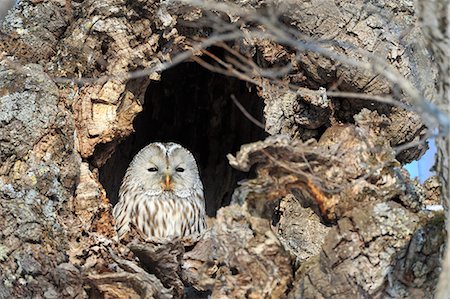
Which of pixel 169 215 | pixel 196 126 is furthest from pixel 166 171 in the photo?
pixel 196 126

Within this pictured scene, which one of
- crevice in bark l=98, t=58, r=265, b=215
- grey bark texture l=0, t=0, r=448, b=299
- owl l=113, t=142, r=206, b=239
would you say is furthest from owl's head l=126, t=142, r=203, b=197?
grey bark texture l=0, t=0, r=448, b=299

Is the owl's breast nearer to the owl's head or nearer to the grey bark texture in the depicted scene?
the owl's head

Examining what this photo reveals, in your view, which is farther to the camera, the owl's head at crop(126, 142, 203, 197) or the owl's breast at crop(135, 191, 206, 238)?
the owl's head at crop(126, 142, 203, 197)

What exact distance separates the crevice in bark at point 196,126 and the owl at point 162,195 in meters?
0.48

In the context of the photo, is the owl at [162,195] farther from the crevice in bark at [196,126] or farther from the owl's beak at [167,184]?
the crevice in bark at [196,126]

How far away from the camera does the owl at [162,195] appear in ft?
19.9

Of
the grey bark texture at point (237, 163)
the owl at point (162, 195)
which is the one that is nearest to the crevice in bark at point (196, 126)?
the owl at point (162, 195)

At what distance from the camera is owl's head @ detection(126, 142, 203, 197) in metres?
6.29

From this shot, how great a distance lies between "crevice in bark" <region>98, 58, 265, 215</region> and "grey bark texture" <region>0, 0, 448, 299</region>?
109 centimetres

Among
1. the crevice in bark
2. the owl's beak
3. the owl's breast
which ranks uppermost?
the crevice in bark

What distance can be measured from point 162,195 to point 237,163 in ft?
7.15

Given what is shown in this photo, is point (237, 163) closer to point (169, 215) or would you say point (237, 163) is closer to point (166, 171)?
point (169, 215)

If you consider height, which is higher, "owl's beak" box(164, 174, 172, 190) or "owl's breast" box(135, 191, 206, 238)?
"owl's beak" box(164, 174, 172, 190)

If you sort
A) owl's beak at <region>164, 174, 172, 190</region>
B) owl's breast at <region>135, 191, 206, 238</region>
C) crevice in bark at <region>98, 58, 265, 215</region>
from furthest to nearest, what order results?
crevice in bark at <region>98, 58, 265, 215</region> → owl's beak at <region>164, 174, 172, 190</region> → owl's breast at <region>135, 191, 206, 238</region>
